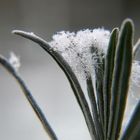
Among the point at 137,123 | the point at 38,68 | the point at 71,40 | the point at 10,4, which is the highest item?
the point at 10,4

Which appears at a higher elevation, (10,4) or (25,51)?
(10,4)

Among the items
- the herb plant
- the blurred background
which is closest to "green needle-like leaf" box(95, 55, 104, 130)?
the herb plant

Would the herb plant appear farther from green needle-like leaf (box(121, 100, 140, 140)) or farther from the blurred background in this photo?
the blurred background

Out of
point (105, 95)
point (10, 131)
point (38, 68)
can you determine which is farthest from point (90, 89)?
point (38, 68)

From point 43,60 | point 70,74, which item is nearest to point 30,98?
point 70,74

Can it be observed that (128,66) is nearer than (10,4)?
Yes

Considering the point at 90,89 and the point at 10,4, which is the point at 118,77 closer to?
the point at 90,89
